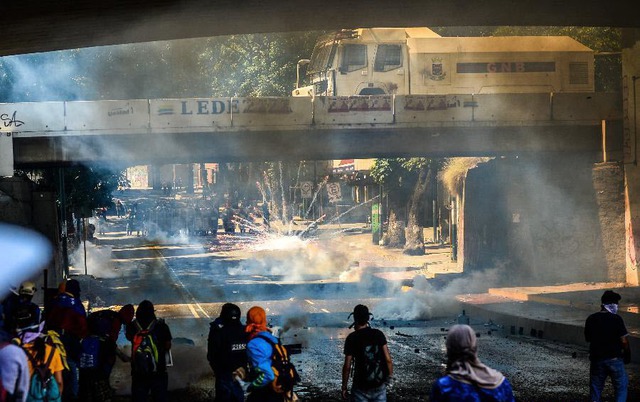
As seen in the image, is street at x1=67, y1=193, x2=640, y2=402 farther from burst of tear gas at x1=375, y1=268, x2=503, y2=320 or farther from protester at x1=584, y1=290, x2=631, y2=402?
protester at x1=584, y1=290, x2=631, y2=402

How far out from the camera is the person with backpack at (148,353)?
30.6ft

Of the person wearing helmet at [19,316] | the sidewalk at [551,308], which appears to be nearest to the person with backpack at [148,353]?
the person wearing helmet at [19,316]

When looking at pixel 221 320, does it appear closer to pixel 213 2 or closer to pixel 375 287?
pixel 213 2

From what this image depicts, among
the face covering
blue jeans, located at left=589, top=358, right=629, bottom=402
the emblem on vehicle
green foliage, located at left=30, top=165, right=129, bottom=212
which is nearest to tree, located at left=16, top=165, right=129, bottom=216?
green foliage, located at left=30, top=165, right=129, bottom=212

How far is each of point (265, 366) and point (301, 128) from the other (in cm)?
2092

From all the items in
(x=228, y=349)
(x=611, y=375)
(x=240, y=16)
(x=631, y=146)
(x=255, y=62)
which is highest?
(x=255, y=62)

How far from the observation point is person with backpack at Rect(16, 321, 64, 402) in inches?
292

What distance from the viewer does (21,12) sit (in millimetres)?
15992

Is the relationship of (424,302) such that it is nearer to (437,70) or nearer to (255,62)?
(437,70)

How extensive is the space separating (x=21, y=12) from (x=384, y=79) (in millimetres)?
18399

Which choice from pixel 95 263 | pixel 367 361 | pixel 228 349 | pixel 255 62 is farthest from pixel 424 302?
pixel 255 62

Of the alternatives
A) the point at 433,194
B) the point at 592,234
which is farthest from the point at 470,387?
the point at 433,194

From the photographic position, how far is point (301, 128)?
28547 mm

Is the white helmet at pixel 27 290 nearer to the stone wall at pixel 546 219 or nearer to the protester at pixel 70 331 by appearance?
the protester at pixel 70 331
